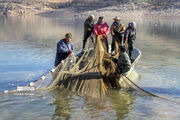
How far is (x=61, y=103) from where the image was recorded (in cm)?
665

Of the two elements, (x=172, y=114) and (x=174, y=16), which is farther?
(x=174, y=16)

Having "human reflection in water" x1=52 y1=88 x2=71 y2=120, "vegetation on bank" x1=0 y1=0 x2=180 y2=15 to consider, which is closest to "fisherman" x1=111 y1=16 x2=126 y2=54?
"human reflection in water" x1=52 y1=88 x2=71 y2=120

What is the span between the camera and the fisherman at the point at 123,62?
23.2 ft

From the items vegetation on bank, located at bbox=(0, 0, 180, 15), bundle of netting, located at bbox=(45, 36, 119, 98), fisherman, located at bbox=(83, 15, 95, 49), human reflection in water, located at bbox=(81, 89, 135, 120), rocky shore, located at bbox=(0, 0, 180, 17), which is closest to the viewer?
human reflection in water, located at bbox=(81, 89, 135, 120)

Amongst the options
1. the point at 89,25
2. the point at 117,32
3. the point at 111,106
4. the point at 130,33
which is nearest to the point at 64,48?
the point at 89,25

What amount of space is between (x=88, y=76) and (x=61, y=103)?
3.19 ft

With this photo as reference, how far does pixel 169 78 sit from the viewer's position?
9102 millimetres

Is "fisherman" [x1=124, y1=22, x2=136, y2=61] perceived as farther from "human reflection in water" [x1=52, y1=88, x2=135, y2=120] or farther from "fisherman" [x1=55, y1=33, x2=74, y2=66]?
"human reflection in water" [x1=52, y1=88, x2=135, y2=120]

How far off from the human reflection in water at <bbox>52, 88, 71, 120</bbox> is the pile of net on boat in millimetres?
164

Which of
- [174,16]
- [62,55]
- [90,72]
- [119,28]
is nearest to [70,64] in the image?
[62,55]

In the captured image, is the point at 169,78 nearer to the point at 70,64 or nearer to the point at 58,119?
the point at 70,64

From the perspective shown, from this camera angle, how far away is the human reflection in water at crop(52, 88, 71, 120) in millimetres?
5884

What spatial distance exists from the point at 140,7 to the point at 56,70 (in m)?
45.9

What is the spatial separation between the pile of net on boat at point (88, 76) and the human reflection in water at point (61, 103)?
164 millimetres
